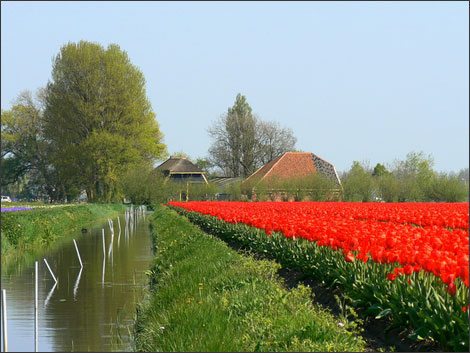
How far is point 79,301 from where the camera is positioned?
15.4m

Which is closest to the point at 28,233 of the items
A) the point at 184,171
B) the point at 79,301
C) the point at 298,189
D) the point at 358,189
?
the point at 79,301

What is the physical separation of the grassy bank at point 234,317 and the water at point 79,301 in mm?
602

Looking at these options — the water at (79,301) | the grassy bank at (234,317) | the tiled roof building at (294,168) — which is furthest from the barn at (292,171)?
the grassy bank at (234,317)

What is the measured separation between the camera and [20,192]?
104m

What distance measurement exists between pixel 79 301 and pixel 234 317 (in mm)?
6731

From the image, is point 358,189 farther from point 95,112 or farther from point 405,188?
point 95,112

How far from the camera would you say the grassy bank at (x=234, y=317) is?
7926mm

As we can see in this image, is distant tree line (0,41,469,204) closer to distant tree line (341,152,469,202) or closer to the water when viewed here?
distant tree line (341,152,469,202)

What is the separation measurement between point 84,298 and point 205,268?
2.85 metres

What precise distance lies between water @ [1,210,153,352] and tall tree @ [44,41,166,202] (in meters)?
37.5

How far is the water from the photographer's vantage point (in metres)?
11.6

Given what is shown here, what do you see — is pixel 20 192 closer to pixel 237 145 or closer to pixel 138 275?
pixel 237 145

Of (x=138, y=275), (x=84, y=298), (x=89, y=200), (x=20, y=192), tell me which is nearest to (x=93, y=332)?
(x=84, y=298)

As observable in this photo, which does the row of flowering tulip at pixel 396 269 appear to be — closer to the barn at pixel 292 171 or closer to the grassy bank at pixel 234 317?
the grassy bank at pixel 234 317
